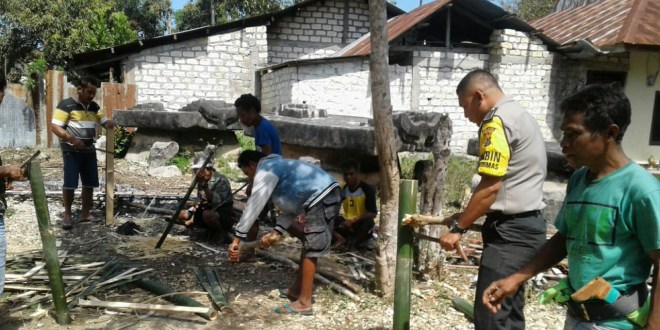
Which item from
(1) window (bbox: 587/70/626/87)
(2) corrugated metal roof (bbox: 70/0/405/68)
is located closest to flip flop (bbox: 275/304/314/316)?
(1) window (bbox: 587/70/626/87)

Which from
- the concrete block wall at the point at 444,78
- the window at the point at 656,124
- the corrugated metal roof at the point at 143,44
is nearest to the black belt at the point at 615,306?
the concrete block wall at the point at 444,78

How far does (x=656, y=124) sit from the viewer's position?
13.2m

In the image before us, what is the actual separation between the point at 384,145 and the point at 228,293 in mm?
1840

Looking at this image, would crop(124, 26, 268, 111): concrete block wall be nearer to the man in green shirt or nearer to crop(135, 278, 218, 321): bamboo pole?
crop(135, 278, 218, 321): bamboo pole

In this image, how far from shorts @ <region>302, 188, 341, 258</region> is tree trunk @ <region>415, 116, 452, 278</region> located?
3.32ft

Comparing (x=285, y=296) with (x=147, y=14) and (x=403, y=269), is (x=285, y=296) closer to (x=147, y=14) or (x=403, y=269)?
(x=403, y=269)

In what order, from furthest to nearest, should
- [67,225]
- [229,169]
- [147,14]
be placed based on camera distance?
[147,14] < [229,169] < [67,225]

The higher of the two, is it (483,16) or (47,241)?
(483,16)

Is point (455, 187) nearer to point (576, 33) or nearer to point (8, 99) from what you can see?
point (576, 33)

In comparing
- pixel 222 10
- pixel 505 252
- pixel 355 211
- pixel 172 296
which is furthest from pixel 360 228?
pixel 222 10

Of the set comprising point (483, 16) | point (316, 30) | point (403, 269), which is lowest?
point (403, 269)

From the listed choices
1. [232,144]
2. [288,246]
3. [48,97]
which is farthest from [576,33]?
[48,97]

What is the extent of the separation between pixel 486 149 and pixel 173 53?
46.2 ft

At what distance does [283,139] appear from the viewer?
7.98 m
